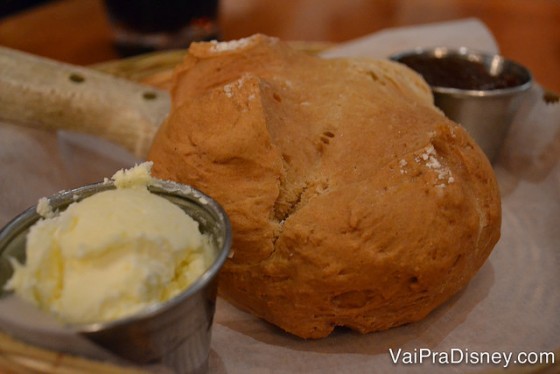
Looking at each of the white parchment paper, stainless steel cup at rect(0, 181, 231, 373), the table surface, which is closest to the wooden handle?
the white parchment paper

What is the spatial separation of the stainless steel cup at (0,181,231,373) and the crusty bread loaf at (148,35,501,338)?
0.50 feet

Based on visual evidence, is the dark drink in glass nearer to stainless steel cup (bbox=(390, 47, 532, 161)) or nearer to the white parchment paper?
the white parchment paper

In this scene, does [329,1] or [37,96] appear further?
[329,1]

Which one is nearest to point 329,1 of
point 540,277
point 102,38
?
point 102,38

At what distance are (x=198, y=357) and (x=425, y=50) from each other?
175 centimetres

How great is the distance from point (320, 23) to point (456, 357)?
8.94ft

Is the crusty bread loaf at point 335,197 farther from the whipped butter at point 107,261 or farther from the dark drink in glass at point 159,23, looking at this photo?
the dark drink in glass at point 159,23

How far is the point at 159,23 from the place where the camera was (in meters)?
2.95

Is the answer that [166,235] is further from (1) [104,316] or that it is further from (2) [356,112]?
(2) [356,112]

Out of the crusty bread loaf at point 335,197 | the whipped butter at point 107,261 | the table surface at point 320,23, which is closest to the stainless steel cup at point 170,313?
the whipped butter at point 107,261

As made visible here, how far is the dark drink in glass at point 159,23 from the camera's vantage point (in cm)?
285

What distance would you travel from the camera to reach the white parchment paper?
1425 mm

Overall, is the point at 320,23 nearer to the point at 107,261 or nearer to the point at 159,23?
the point at 159,23

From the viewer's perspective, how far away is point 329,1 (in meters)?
4.03
